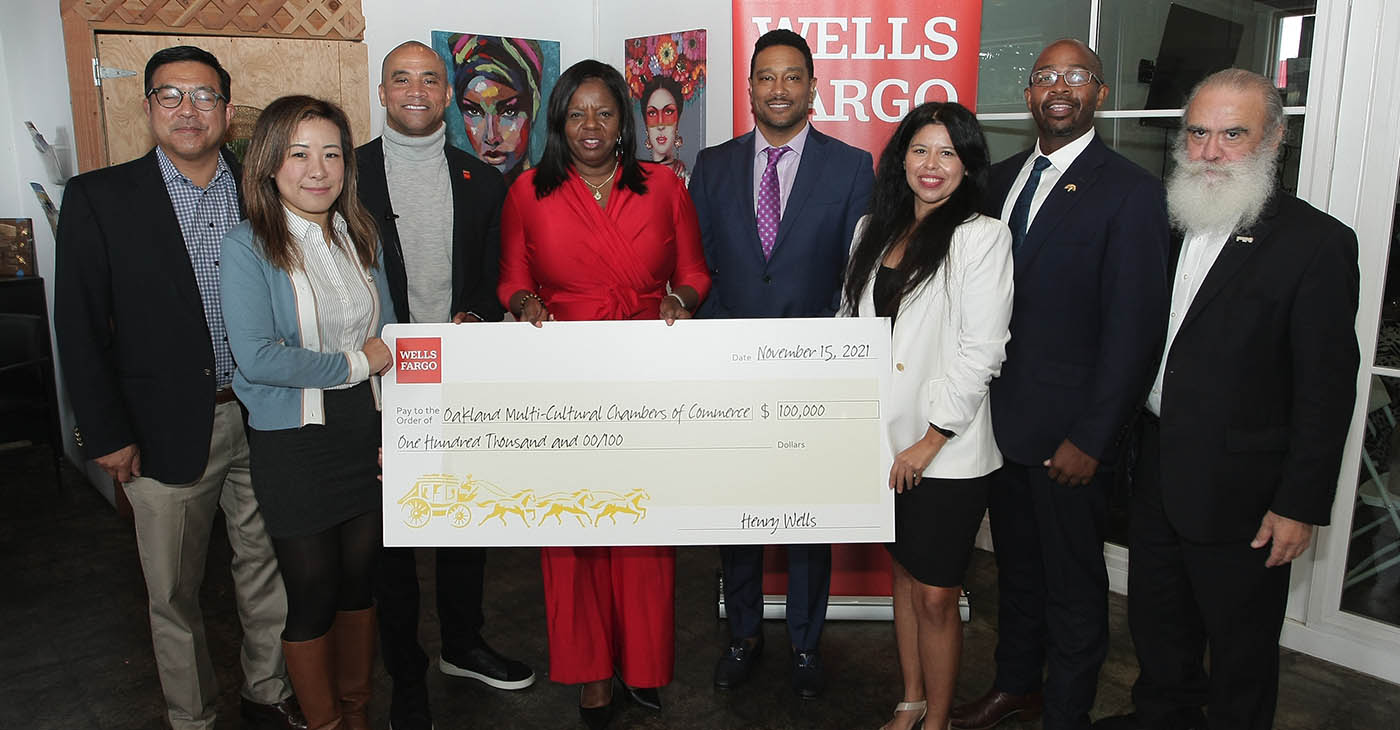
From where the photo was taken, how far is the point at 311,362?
6.71ft

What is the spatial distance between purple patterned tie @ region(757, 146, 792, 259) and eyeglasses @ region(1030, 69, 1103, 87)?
0.75 meters

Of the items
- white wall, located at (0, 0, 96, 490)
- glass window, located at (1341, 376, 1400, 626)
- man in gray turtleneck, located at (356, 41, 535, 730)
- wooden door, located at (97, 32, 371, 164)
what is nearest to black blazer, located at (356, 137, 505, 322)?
man in gray turtleneck, located at (356, 41, 535, 730)

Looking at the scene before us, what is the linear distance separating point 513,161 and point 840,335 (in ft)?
10.2

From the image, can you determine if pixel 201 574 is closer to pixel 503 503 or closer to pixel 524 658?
pixel 503 503

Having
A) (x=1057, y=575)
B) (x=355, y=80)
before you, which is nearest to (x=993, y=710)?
(x=1057, y=575)

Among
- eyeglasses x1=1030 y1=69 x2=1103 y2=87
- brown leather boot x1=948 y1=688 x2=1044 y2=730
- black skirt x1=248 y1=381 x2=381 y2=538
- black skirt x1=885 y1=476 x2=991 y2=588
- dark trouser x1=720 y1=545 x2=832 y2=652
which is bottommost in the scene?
brown leather boot x1=948 y1=688 x2=1044 y2=730

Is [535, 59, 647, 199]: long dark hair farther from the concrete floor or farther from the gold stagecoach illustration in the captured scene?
the concrete floor

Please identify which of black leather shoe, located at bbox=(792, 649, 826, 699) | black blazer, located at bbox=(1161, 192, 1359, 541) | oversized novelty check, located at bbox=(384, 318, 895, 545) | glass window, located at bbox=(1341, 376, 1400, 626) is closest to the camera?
black blazer, located at bbox=(1161, 192, 1359, 541)

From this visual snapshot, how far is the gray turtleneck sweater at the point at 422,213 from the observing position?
8.89 feet

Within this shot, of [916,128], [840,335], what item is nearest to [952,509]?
[840,335]

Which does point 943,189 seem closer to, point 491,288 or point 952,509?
point 952,509

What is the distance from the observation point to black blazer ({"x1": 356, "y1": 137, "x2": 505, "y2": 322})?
2635 mm

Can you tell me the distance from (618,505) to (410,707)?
0.93 meters

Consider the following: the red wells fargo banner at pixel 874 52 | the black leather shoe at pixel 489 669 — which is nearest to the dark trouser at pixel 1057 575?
the red wells fargo banner at pixel 874 52
